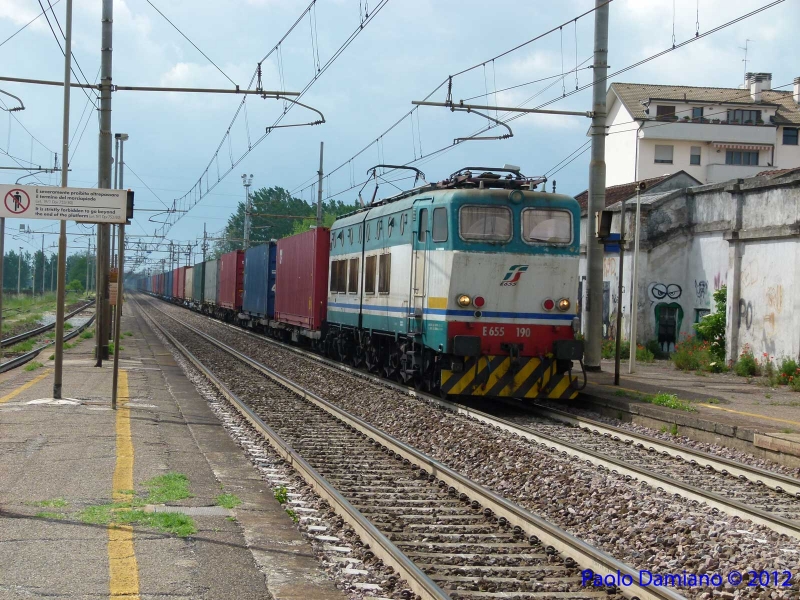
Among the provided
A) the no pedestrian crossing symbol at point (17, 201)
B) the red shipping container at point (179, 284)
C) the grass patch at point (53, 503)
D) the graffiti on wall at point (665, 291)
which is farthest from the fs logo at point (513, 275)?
the red shipping container at point (179, 284)

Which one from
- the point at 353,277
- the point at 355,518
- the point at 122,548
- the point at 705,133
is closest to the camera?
the point at 122,548

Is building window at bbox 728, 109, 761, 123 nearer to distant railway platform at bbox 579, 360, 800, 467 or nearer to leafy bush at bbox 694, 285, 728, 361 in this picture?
leafy bush at bbox 694, 285, 728, 361

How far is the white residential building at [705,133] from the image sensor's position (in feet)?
193

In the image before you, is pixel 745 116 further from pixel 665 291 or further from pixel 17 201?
pixel 17 201

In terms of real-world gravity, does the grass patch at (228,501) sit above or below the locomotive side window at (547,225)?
below

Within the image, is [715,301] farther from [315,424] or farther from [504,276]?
[315,424]

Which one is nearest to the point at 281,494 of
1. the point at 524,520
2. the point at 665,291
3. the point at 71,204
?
the point at 524,520

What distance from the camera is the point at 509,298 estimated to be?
1485 cm

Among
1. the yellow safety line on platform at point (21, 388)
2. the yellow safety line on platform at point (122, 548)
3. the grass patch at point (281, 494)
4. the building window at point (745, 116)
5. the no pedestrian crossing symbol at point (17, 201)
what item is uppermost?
the building window at point (745, 116)

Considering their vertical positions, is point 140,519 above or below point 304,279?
below

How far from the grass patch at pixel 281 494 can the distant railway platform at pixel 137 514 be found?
7cm

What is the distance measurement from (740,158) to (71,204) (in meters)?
55.1

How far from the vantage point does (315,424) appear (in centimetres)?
1297

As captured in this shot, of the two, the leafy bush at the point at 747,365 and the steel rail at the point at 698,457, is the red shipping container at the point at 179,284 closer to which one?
the leafy bush at the point at 747,365
